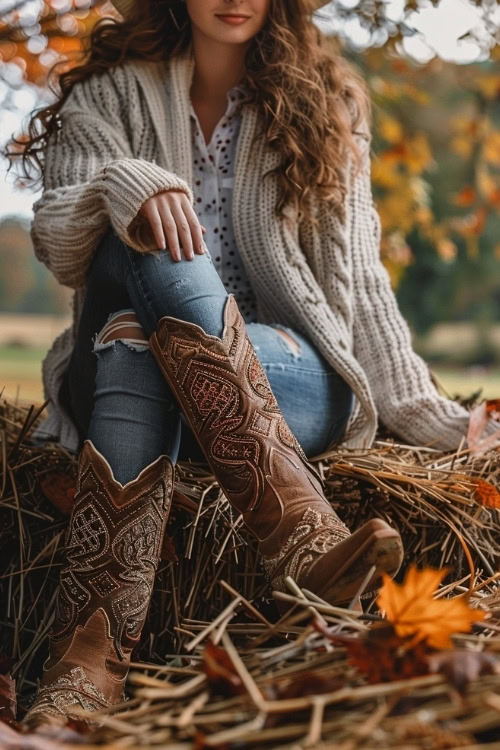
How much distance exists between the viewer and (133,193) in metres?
1.33

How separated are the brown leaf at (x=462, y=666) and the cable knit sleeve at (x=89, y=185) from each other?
30.3 inches

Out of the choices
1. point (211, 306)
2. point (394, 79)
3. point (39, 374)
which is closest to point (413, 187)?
point (394, 79)

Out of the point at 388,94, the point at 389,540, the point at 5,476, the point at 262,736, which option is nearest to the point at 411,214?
the point at 388,94

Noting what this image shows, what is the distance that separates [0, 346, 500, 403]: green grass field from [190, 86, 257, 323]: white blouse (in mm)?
4545

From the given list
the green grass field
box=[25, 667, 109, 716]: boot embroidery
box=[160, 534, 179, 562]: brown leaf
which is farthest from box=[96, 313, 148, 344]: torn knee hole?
the green grass field

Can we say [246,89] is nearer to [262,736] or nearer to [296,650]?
[296,650]

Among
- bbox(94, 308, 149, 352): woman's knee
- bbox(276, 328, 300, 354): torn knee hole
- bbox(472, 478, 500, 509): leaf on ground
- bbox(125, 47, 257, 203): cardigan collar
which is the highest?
bbox(125, 47, 257, 203): cardigan collar

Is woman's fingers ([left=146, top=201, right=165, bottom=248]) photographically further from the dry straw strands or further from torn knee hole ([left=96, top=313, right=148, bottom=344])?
the dry straw strands

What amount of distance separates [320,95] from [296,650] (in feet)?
4.12

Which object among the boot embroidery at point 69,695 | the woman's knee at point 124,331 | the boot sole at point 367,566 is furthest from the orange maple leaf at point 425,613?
the woman's knee at point 124,331

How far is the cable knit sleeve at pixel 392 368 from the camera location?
66.1 inches

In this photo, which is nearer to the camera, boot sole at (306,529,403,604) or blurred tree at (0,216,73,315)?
boot sole at (306,529,403,604)

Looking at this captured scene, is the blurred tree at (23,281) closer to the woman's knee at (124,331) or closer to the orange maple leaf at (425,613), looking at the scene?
the woman's knee at (124,331)

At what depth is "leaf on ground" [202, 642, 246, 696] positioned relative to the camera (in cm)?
79
